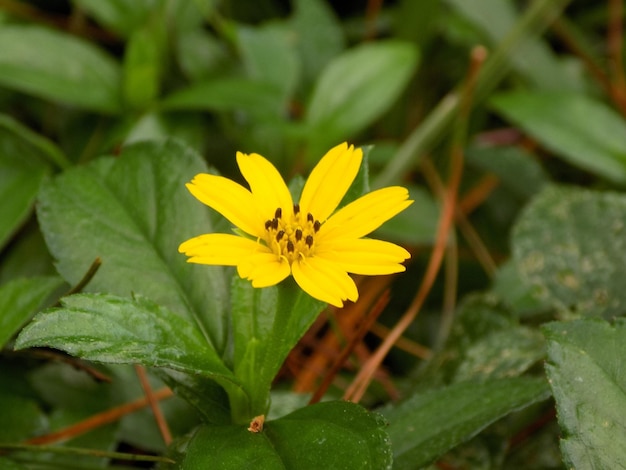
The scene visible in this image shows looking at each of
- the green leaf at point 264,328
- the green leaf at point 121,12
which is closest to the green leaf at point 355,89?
the green leaf at point 121,12

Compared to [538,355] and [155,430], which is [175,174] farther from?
[538,355]

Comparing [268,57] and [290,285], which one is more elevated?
[290,285]

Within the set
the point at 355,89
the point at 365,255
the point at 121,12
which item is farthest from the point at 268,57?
the point at 365,255

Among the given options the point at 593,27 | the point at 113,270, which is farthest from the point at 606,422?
the point at 593,27

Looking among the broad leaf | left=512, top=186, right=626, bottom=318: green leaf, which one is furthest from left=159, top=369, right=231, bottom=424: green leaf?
left=512, top=186, right=626, bottom=318: green leaf

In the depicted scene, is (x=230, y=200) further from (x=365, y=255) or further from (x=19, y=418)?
(x=19, y=418)

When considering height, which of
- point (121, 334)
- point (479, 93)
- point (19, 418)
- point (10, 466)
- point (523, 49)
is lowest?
point (19, 418)

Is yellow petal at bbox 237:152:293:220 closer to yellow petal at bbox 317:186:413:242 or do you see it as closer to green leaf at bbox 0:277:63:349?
yellow petal at bbox 317:186:413:242
